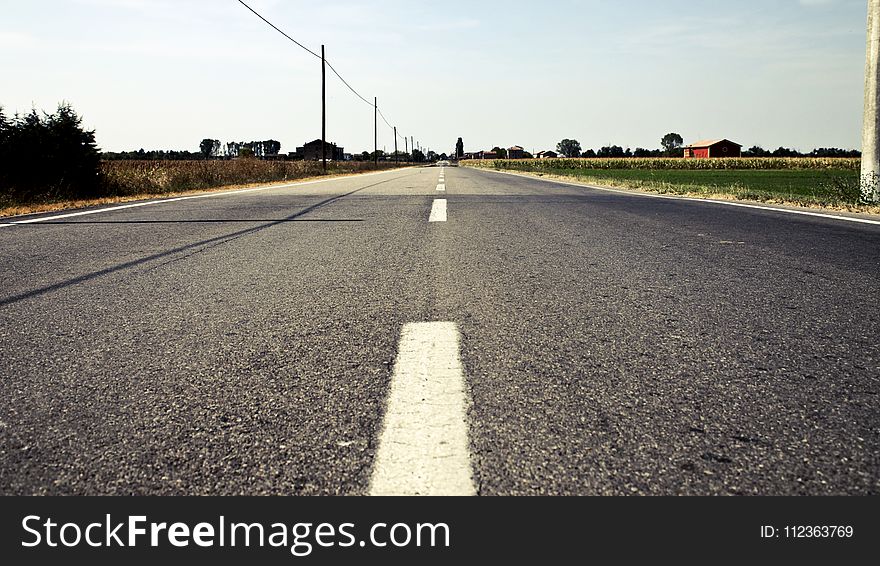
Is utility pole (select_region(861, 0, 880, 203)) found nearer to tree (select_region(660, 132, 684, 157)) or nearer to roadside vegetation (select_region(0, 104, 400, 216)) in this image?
roadside vegetation (select_region(0, 104, 400, 216))

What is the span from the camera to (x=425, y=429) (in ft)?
5.84

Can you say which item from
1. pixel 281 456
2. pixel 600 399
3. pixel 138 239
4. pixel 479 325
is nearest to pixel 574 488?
pixel 600 399

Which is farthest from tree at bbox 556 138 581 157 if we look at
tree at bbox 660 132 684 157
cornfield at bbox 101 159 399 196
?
cornfield at bbox 101 159 399 196

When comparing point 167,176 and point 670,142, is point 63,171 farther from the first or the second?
point 670,142

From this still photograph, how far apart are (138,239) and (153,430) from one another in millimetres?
4916

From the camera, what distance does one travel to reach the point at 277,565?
1.29 metres

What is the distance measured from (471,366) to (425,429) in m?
0.56

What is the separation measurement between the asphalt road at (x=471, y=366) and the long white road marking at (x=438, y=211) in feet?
9.09

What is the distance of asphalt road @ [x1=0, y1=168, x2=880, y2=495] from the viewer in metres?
1.57

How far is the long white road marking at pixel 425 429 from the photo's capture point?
1.50 m

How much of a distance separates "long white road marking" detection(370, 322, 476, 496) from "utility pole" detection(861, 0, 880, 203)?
9.80m

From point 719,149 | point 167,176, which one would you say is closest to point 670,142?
point 719,149

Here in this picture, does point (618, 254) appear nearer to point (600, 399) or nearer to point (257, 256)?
point (257, 256)

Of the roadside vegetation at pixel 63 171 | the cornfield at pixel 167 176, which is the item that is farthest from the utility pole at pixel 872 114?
the cornfield at pixel 167 176
